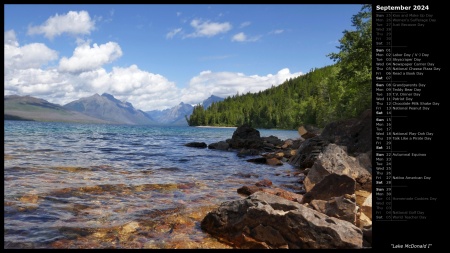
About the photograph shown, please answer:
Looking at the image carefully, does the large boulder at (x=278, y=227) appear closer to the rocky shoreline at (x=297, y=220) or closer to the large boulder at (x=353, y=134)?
the rocky shoreline at (x=297, y=220)

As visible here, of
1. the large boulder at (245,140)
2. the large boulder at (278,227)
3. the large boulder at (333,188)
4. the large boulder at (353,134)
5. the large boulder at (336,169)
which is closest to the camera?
the large boulder at (278,227)

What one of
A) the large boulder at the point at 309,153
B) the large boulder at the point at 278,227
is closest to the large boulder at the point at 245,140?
the large boulder at the point at 309,153

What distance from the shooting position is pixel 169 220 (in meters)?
10.2

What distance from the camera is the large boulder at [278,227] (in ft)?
23.8

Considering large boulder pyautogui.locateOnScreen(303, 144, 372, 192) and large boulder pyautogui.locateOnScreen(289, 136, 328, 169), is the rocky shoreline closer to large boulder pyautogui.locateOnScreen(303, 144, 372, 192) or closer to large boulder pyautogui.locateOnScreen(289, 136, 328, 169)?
large boulder pyautogui.locateOnScreen(303, 144, 372, 192)

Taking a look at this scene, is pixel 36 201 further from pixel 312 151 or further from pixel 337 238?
pixel 312 151

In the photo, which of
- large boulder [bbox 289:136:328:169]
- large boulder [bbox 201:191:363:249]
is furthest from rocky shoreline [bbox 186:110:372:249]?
large boulder [bbox 289:136:328:169]

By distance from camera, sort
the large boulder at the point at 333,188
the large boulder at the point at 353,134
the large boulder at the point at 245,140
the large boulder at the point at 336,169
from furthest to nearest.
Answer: the large boulder at the point at 245,140 < the large boulder at the point at 353,134 < the large boulder at the point at 336,169 < the large boulder at the point at 333,188

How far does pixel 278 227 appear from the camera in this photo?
787 centimetres
